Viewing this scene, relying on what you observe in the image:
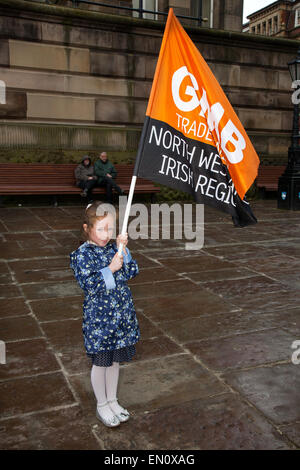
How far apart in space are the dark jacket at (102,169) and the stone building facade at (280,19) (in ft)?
175

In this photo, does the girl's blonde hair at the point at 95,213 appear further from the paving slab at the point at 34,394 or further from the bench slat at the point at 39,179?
the bench slat at the point at 39,179

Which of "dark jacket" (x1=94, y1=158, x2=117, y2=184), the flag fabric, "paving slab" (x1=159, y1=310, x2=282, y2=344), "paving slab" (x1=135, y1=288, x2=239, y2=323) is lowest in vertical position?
"paving slab" (x1=159, y1=310, x2=282, y2=344)

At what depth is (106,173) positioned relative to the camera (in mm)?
12023

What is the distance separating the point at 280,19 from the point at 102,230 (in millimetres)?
70512

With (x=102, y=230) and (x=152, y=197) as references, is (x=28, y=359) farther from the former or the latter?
(x=152, y=197)

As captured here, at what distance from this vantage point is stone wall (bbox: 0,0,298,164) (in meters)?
11.7

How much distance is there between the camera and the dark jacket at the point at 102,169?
39.4ft

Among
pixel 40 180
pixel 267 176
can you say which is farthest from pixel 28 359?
pixel 267 176

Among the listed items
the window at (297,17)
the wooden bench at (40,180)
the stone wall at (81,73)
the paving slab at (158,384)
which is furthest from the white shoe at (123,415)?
the window at (297,17)

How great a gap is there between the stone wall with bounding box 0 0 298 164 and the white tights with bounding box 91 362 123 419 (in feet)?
32.7

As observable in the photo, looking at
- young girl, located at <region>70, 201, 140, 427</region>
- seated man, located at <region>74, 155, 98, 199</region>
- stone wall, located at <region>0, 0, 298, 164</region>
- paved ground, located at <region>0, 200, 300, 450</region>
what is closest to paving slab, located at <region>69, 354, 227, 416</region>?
paved ground, located at <region>0, 200, 300, 450</region>

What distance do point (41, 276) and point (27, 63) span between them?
7.78 metres

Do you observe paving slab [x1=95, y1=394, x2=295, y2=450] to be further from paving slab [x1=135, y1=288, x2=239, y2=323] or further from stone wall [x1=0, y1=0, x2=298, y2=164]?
stone wall [x1=0, y1=0, x2=298, y2=164]
